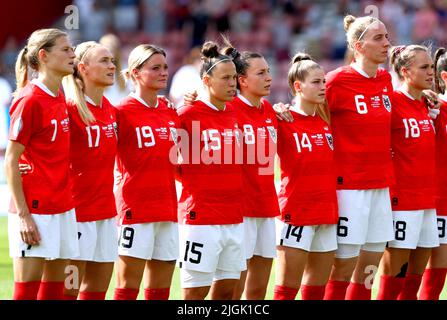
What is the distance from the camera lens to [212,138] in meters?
6.88

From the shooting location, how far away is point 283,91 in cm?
1781

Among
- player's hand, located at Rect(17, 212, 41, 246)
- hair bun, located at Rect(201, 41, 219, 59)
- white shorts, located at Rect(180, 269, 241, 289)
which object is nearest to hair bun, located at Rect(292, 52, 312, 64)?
hair bun, located at Rect(201, 41, 219, 59)

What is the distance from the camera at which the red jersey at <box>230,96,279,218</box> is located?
7.09 meters

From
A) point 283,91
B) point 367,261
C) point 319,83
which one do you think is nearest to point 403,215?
point 367,261

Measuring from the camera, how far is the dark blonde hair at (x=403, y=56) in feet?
25.4

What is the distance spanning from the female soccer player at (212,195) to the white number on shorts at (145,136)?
0.23m

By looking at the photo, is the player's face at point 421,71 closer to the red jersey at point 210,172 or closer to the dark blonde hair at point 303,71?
the dark blonde hair at point 303,71

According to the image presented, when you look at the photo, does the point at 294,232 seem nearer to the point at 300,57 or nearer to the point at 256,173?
the point at 256,173

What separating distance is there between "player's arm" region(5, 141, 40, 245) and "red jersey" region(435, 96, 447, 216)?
327 centimetres

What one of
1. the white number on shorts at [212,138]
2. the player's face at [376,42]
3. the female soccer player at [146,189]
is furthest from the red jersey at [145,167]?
the player's face at [376,42]

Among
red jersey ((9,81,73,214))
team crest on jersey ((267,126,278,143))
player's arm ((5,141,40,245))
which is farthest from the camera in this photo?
team crest on jersey ((267,126,278,143))

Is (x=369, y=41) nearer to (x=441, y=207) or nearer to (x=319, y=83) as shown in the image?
(x=319, y=83)

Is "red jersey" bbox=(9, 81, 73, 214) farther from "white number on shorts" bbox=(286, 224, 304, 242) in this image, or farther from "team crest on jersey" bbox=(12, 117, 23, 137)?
"white number on shorts" bbox=(286, 224, 304, 242)
